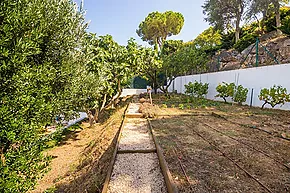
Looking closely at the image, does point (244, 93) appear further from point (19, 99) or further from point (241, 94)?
point (19, 99)

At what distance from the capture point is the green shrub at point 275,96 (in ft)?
25.1

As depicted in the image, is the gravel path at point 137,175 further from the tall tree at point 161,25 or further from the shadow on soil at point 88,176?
the tall tree at point 161,25

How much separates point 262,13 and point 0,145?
21863 millimetres

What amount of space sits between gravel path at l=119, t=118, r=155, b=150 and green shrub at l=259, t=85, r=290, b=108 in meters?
5.84

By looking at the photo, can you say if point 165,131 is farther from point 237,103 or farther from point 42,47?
point 237,103

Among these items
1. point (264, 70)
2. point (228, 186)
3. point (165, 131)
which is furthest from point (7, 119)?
point (264, 70)

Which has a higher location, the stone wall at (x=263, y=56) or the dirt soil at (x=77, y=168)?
the stone wall at (x=263, y=56)

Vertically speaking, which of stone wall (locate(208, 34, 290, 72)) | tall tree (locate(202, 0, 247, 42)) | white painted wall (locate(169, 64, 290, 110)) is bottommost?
white painted wall (locate(169, 64, 290, 110))

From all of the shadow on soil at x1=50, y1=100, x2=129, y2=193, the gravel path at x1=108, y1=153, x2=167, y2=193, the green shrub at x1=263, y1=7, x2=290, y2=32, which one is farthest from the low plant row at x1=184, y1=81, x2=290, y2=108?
the green shrub at x1=263, y1=7, x2=290, y2=32

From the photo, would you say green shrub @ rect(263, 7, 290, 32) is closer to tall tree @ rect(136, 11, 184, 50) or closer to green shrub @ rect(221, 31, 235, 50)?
green shrub @ rect(221, 31, 235, 50)

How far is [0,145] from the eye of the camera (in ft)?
7.79

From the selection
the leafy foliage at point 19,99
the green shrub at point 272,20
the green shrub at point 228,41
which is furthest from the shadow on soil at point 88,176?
the green shrub at point 272,20

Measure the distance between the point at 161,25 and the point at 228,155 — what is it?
26267 mm

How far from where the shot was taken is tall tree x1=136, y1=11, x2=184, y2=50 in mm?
26781
